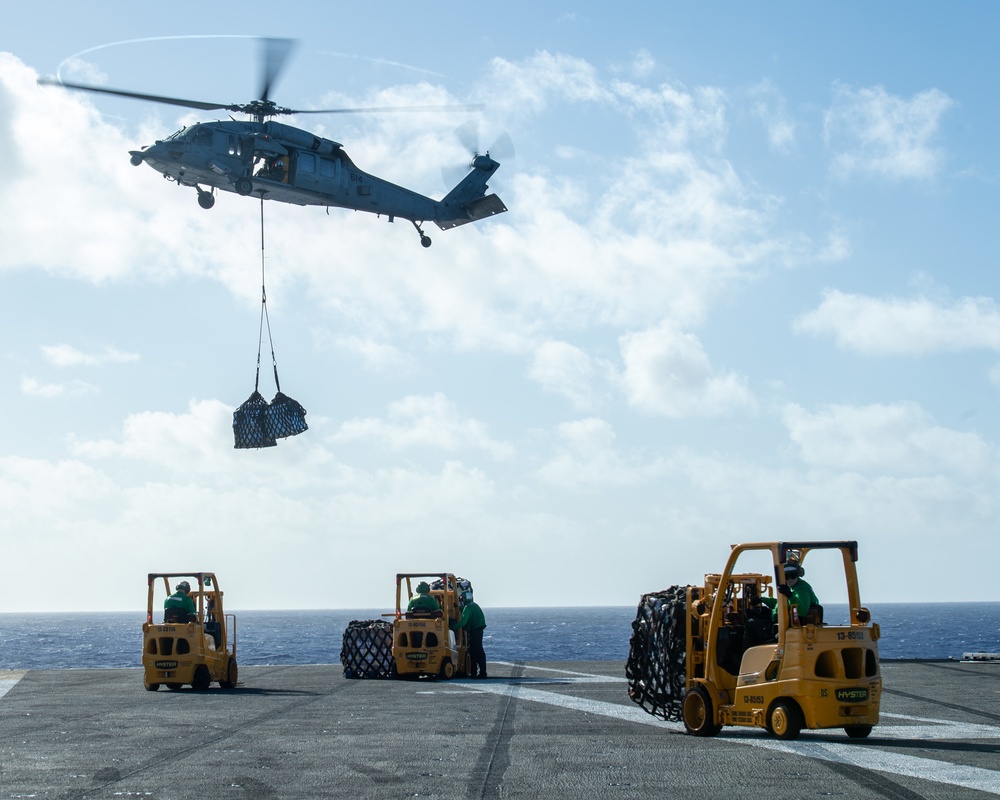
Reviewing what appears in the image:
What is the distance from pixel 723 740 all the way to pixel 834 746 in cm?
145

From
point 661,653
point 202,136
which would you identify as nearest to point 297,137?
point 202,136

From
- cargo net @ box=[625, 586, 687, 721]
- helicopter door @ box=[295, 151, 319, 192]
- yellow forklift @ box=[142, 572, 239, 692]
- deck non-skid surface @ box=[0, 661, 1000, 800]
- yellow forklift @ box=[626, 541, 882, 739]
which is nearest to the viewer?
deck non-skid surface @ box=[0, 661, 1000, 800]

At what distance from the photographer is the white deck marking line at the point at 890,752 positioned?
36.0ft

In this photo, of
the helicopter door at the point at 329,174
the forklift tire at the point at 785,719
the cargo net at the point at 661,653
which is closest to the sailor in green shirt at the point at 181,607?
the cargo net at the point at 661,653

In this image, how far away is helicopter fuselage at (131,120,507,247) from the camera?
29453 millimetres

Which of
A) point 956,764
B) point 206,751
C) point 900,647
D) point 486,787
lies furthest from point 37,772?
point 900,647

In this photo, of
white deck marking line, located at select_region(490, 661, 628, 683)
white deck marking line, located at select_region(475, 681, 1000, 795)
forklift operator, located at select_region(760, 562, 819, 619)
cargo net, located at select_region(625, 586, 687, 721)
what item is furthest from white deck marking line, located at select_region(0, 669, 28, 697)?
forklift operator, located at select_region(760, 562, 819, 619)

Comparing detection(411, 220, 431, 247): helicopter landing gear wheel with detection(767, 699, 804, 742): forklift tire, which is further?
detection(411, 220, 431, 247): helicopter landing gear wheel

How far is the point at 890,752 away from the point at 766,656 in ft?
5.64

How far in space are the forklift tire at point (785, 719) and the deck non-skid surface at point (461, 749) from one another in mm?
175

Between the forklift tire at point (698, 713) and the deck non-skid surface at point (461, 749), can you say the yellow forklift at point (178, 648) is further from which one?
the forklift tire at point (698, 713)

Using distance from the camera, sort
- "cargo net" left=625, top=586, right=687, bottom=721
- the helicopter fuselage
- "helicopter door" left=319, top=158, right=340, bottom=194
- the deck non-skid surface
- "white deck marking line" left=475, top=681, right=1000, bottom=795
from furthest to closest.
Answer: "helicopter door" left=319, top=158, right=340, bottom=194, the helicopter fuselage, "cargo net" left=625, top=586, right=687, bottom=721, "white deck marking line" left=475, top=681, right=1000, bottom=795, the deck non-skid surface

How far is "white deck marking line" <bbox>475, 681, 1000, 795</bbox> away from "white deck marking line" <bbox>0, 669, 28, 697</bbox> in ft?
43.8

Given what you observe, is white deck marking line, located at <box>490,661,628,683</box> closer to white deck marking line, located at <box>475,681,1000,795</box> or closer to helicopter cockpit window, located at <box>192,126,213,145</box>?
white deck marking line, located at <box>475,681,1000,795</box>
